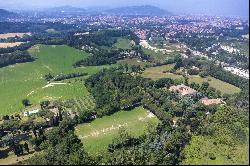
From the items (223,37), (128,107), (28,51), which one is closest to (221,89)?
(128,107)

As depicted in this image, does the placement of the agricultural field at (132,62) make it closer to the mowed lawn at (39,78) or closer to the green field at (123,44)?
the mowed lawn at (39,78)

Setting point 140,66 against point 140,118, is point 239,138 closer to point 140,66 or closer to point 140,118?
point 140,118

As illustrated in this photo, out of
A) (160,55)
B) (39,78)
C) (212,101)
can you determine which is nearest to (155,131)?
(212,101)

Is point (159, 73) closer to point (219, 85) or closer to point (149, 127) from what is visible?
point (219, 85)

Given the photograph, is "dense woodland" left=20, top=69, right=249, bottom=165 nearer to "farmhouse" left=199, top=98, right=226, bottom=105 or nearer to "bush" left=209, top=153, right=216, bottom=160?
"bush" left=209, top=153, right=216, bottom=160

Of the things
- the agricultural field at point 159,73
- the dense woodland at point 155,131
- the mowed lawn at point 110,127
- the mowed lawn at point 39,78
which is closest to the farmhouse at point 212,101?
the dense woodland at point 155,131

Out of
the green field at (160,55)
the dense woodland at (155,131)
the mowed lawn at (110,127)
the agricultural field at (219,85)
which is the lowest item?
the agricultural field at (219,85)
